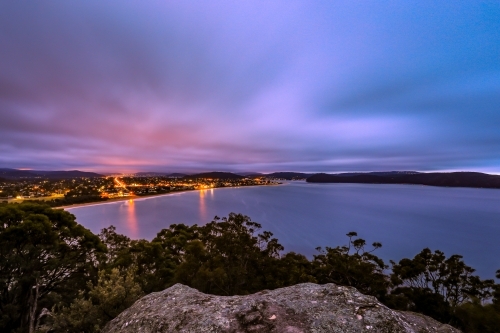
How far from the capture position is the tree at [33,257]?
41.9ft

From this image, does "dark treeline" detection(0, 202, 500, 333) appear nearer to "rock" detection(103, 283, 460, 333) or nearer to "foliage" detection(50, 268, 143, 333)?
"foliage" detection(50, 268, 143, 333)

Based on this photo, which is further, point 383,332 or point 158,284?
point 158,284

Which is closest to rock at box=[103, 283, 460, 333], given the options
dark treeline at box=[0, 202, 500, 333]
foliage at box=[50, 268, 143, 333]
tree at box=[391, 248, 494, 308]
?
foliage at box=[50, 268, 143, 333]

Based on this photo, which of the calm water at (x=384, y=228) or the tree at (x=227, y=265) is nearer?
the tree at (x=227, y=265)

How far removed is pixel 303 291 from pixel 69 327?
854 cm

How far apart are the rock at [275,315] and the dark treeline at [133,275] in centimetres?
255

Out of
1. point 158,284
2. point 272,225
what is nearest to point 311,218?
point 272,225

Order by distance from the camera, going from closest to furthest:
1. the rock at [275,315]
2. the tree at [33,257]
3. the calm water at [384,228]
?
1. the rock at [275,315]
2. the tree at [33,257]
3. the calm water at [384,228]

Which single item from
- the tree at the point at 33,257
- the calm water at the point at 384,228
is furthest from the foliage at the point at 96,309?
the calm water at the point at 384,228

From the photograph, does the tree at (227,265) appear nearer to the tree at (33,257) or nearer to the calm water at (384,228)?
the tree at (33,257)

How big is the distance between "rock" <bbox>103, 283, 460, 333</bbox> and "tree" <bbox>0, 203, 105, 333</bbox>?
34.6 feet

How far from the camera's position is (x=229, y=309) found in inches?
232

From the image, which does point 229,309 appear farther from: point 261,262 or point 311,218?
point 311,218

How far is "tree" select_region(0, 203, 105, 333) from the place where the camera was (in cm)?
1278
